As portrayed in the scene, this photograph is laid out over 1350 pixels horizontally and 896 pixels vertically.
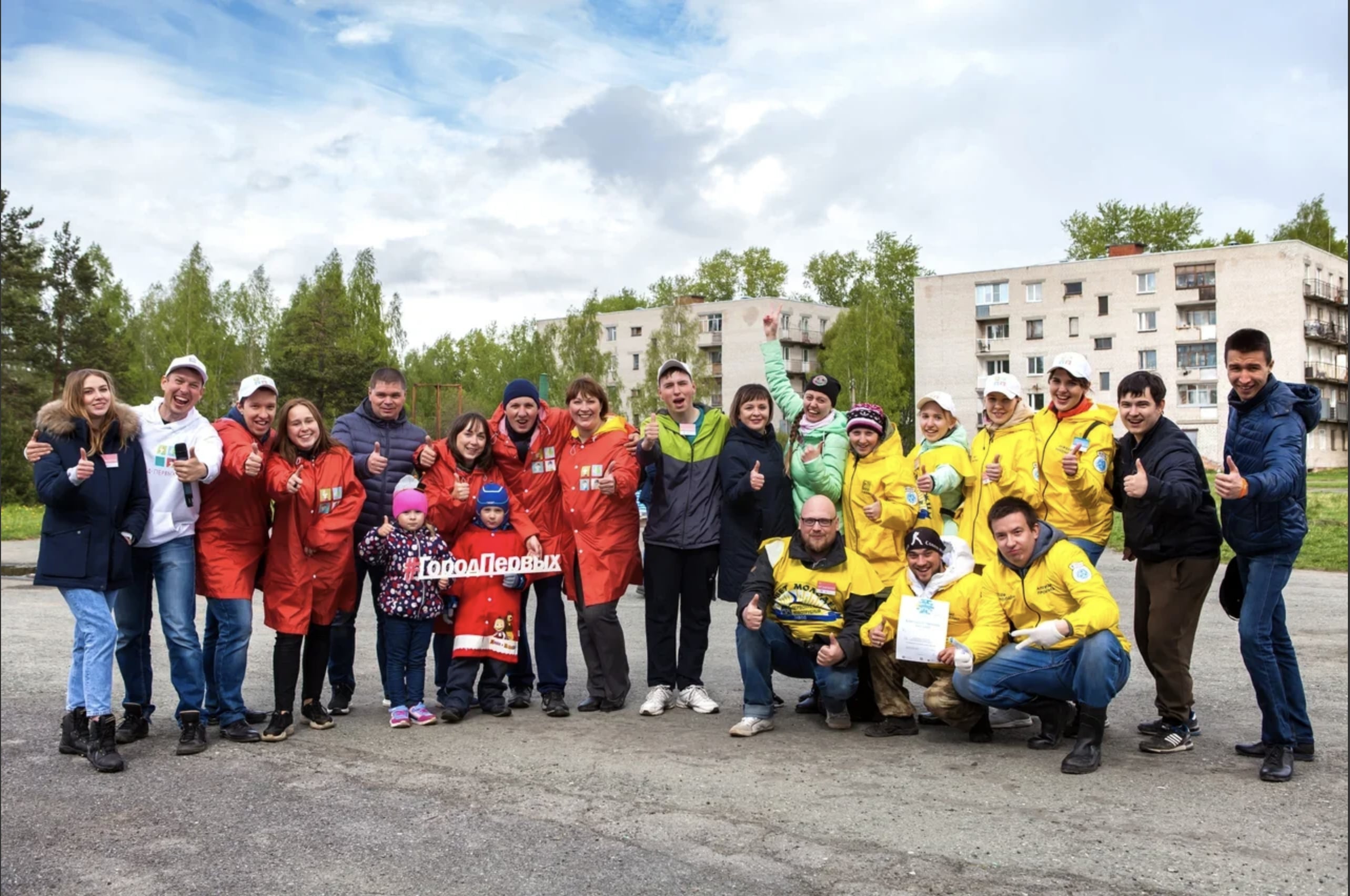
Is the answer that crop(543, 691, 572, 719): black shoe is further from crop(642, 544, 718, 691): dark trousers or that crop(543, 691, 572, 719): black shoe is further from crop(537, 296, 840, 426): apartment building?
crop(537, 296, 840, 426): apartment building

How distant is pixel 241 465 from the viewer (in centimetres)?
649

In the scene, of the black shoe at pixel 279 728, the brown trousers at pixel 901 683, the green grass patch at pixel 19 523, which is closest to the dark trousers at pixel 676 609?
the brown trousers at pixel 901 683

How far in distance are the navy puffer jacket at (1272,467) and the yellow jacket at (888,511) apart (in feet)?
5.57

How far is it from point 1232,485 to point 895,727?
2.27 metres

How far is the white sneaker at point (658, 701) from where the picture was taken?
7.13 metres

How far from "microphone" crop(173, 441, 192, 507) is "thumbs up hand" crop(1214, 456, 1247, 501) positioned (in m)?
5.51

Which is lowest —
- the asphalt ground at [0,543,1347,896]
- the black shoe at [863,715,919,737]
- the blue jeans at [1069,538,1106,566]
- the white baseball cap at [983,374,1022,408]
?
the asphalt ground at [0,543,1347,896]

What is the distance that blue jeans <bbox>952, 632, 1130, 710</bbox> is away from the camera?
229 inches

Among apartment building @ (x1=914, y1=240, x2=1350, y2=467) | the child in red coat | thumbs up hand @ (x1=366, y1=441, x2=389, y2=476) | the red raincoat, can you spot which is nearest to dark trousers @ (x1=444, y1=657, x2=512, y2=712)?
the child in red coat

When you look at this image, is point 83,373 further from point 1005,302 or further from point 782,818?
point 1005,302

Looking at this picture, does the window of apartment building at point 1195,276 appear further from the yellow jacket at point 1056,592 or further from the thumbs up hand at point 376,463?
the thumbs up hand at point 376,463

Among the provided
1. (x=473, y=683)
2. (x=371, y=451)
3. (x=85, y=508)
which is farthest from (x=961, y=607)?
(x=85, y=508)

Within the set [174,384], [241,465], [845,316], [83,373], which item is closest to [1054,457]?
[241,465]

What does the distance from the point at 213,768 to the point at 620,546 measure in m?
2.72
